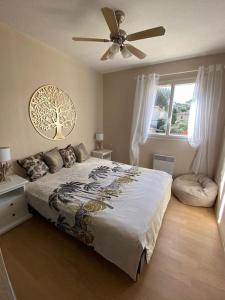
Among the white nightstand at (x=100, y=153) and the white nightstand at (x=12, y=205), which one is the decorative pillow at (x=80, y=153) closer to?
the white nightstand at (x=100, y=153)

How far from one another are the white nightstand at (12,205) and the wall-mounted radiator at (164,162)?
2588 mm

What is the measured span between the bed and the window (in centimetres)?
132

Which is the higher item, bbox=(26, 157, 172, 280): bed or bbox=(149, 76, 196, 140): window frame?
bbox=(149, 76, 196, 140): window frame

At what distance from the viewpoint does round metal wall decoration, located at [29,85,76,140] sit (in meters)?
2.51

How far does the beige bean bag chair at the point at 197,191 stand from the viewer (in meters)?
2.50

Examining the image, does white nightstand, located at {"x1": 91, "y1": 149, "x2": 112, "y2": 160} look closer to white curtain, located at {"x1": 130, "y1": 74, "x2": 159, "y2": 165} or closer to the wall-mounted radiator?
white curtain, located at {"x1": 130, "y1": 74, "x2": 159, "y2": 165}

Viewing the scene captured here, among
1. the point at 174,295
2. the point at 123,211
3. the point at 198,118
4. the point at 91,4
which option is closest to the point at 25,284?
the point at 123,211

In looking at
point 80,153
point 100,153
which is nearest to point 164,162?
point 100,153

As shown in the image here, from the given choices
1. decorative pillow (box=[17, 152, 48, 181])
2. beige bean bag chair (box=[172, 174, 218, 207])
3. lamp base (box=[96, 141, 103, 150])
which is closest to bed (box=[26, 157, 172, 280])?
decorative pillow (box=[17, 152, 48, 181])

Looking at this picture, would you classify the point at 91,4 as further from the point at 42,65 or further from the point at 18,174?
the point at 18,174

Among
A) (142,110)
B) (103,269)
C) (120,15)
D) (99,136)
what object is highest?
(120,15)

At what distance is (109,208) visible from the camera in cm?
156

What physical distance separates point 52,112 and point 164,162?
254 cm

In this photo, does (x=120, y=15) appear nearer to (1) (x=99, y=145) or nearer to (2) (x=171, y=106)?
(2) (x=171, y=106)
